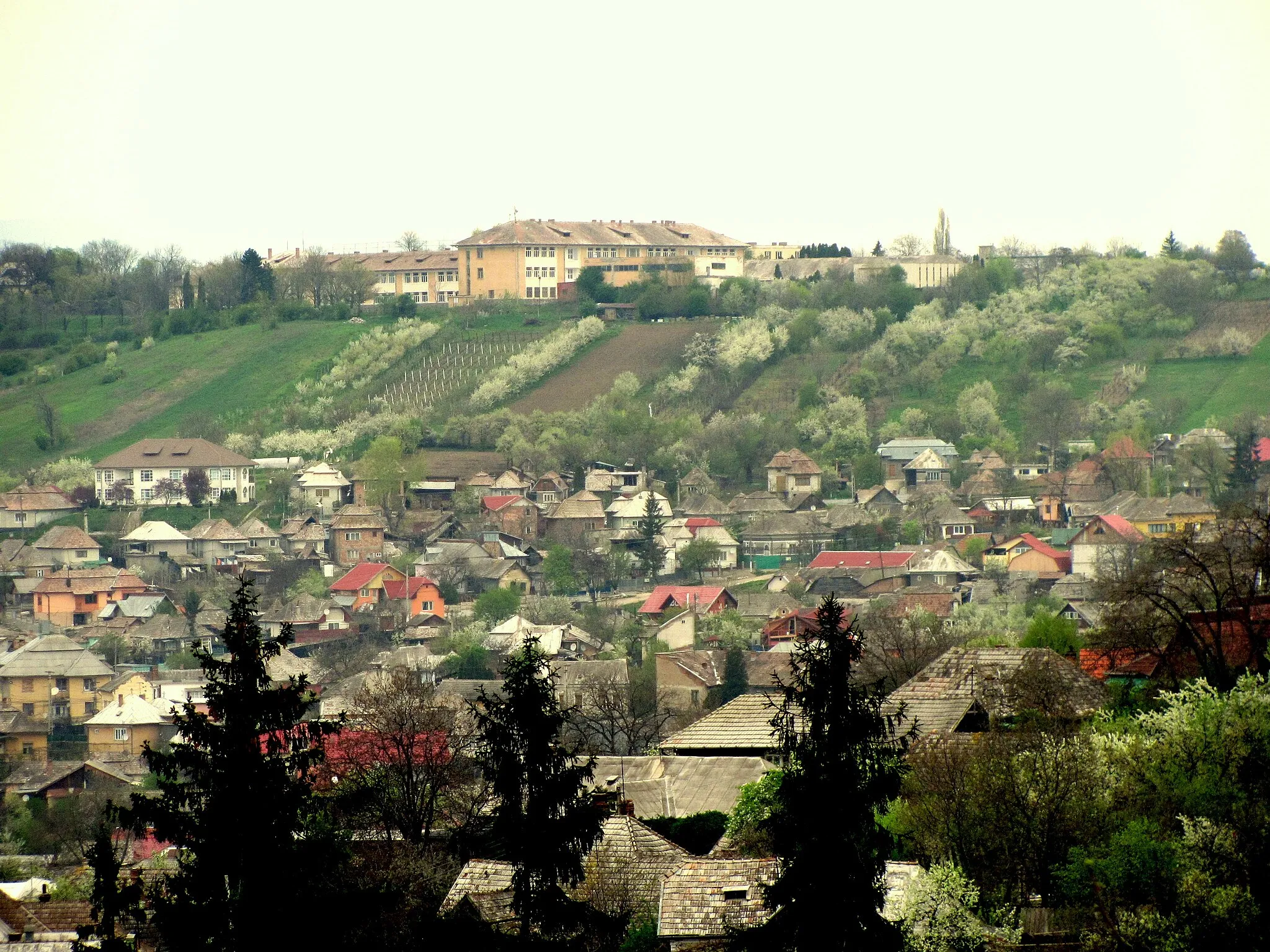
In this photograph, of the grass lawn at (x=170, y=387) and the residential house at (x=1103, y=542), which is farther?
the grass lawn at (x=170, y=387)

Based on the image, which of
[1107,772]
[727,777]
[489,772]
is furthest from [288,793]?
[727,777]

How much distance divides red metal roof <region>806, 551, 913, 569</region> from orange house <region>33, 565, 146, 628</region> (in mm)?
24827

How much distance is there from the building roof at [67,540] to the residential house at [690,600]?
25.5 meters

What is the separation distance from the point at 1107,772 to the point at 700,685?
1323 inches

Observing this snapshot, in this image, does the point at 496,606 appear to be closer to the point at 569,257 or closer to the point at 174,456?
the point at 174,456

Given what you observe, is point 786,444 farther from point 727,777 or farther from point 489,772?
point 489,772

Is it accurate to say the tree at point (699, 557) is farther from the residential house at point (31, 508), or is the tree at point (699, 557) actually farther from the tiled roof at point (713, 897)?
the tiled roof at point (713, 897)

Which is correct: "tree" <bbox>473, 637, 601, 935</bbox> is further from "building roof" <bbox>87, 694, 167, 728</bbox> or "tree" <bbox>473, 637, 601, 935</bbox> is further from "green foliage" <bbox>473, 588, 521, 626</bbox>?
"green foliage" <bbox>473, 588, 521, 626</bbox>

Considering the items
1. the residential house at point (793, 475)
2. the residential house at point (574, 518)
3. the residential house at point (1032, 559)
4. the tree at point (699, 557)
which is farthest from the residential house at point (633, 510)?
the residential house at point (1032, 559)

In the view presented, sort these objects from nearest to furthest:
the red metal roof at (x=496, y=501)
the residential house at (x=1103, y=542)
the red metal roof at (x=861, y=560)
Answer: the residential house at (x=1103, y=542) → the red metal roof at (x=861, y=560) → the red metal roof at (x=496, y=501)

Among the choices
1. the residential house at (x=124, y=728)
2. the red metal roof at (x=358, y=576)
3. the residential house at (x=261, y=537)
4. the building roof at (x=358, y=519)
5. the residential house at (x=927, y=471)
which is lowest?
the residential house at (x=124, y=728)

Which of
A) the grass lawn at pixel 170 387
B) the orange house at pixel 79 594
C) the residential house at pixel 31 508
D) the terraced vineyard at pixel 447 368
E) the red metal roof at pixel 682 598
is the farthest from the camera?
the terraced vineyard at pixel 447 368

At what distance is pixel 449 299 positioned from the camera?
114m

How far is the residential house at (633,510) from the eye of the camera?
8112 cm
